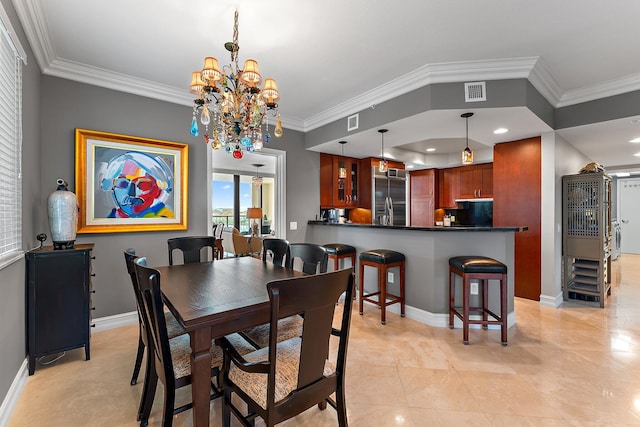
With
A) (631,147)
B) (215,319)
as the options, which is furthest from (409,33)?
(631,147)

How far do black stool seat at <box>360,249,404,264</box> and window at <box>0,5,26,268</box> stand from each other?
2.86 meters

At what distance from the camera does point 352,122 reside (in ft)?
12.6

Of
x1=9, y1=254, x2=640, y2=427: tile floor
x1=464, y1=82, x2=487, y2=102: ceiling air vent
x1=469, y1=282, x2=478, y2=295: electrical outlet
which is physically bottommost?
x1=9, y1=254, x2=640, y2=427: tile floor

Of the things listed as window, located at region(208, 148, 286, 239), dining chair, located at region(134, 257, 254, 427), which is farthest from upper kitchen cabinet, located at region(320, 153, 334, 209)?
dining chair, located at region(134, 257, 254, 427)

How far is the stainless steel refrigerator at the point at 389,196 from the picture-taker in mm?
5445

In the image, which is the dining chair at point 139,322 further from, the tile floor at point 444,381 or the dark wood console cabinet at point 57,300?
the dark wood console cabinet at point 57,300

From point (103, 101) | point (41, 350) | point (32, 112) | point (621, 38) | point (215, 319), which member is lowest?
point (41, 350)

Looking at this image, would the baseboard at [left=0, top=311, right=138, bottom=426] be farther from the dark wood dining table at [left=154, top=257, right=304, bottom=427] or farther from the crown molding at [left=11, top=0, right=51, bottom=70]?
the crown molding at [left=11, top=0, right=51, bottom=70]

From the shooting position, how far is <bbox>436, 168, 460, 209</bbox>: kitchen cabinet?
6289 millimetres

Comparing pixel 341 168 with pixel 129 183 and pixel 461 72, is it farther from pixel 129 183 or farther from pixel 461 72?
pixel 129 183

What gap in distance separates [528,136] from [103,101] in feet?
16.6

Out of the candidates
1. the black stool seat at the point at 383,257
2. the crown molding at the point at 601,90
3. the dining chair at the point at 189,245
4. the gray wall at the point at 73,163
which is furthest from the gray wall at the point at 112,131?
the crown molding at the point at 601,90

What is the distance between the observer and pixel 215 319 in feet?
4.37

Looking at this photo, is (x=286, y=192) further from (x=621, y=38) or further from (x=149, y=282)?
(x=621, y=38)
